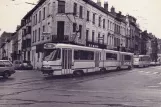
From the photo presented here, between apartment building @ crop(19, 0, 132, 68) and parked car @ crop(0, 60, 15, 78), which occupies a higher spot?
apartment building @ crop(19, 0, 132, 68)

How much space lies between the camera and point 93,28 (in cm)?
4353

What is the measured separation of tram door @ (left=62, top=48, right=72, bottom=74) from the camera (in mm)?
22845

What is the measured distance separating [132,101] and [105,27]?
38425mm

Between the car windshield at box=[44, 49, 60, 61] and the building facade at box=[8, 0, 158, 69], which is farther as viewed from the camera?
the building facade at box=[8, 0, 158, 69]

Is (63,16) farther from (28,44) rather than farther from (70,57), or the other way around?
(28,44)

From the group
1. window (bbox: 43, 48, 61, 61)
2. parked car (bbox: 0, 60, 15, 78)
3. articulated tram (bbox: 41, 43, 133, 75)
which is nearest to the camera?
articulated tram (bbox: 41, 43, 133, 75)

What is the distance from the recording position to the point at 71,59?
23.7 meters

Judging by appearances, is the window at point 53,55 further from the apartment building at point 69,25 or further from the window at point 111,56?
the window at point 111,56

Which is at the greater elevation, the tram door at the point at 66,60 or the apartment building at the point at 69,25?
the apartment building at the point at 69,25

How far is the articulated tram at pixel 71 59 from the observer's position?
22.4m

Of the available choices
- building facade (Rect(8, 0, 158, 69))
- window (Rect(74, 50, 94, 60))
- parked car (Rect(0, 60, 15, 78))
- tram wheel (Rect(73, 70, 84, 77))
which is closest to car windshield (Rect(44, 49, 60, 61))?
window (Rect(74, 50, 94, 60))

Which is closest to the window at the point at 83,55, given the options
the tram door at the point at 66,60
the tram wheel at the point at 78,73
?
the tram door at the point at 66,60

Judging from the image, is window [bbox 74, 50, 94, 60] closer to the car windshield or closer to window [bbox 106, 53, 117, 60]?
the car windshield

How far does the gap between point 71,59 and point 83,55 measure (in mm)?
2447
